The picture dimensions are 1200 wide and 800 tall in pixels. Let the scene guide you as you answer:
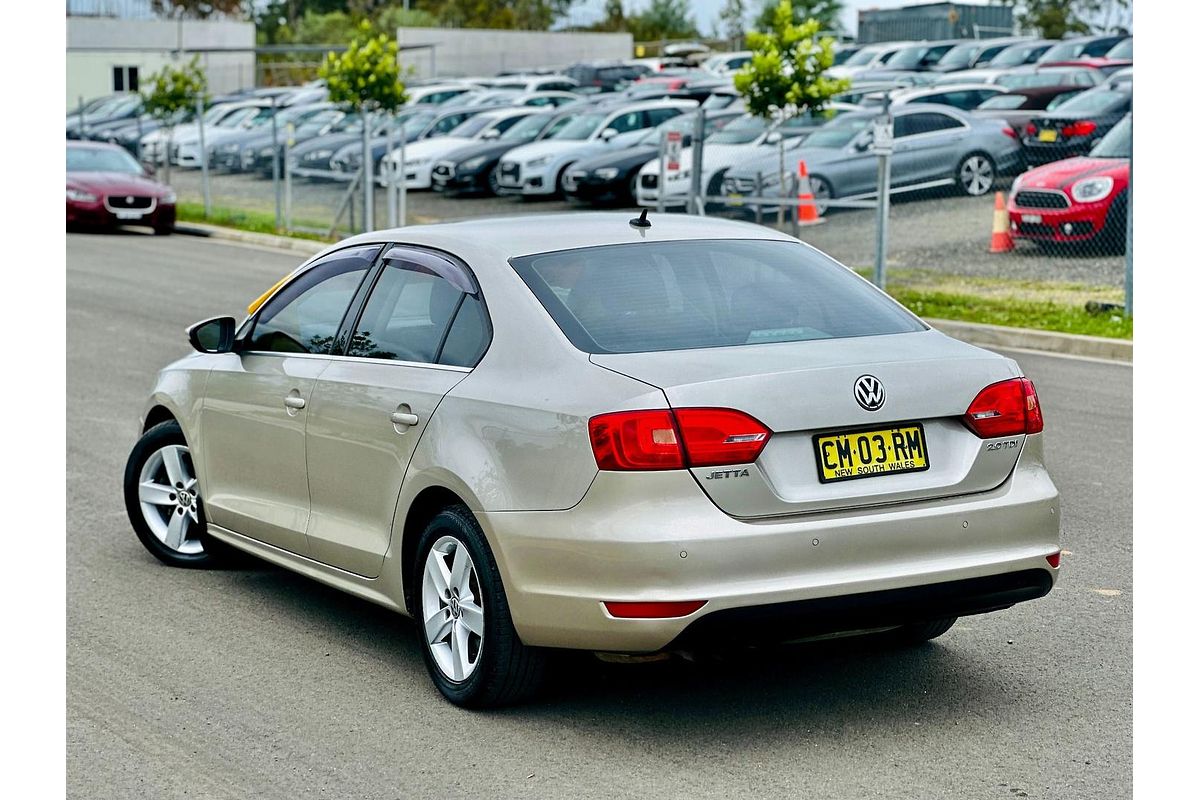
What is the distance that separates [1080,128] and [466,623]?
20017 millimetres

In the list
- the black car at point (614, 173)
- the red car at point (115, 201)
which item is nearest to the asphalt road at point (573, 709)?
the black car at point (614, 173)

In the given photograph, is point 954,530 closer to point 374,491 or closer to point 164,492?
point 374,491

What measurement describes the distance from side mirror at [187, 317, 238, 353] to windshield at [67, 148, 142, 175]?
75.7 feet

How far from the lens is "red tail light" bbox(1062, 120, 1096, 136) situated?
23188 mm

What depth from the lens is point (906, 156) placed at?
22.5 metres

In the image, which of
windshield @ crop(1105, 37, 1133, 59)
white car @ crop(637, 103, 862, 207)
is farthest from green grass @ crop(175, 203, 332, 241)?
windshield @ crop(1105, 37, 1133, 59)

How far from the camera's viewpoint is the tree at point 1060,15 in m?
74.5

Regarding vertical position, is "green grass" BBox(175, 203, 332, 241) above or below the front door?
above

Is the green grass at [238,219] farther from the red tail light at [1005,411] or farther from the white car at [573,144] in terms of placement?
the red tail light at [1005,411]

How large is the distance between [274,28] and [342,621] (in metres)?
110

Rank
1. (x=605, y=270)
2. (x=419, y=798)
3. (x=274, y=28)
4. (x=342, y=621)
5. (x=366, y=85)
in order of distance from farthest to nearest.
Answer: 1. (x=274, y=28)
2. (x=366, y=85)
3. (x=342, y=621)
4. (x=605, y=270)
5. (x=419, y=798)

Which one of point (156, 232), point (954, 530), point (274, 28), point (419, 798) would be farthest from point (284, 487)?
point (274, 28)

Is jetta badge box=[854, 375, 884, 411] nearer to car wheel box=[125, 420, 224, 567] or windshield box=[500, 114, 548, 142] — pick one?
car wheel box=[125, 420, 224, 567]

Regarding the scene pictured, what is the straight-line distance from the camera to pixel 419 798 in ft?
14.7
